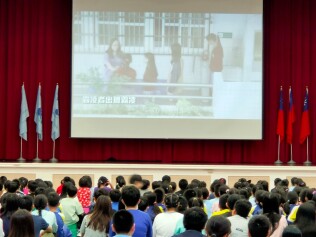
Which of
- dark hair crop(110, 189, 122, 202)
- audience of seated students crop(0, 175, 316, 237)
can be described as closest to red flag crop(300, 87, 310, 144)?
audience of seated students crop(0, 175, 316, 237)

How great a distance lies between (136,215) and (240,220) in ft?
2.45

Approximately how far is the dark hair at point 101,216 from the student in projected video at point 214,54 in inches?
398

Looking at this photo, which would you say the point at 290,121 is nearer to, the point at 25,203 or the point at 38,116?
the point at 38,116

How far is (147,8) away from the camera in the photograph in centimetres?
1550

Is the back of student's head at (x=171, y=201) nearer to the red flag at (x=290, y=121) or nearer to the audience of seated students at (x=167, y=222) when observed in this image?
the audience of seated students at (x=167, y=222)

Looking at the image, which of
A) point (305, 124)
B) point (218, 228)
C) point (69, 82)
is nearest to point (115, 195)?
point (218, 228)

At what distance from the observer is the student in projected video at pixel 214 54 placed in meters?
15.6

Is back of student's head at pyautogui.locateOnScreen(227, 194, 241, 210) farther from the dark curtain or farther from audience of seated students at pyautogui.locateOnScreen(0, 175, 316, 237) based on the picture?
the dark curtain

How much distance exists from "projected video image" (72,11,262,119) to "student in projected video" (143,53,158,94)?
2 centimetres

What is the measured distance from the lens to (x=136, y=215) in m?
5.29

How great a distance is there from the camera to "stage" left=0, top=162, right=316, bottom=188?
1421cm

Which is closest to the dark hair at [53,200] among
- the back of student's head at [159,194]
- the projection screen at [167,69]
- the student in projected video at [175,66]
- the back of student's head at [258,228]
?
the back of student's head at [159,194]

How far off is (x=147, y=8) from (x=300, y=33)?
135 inches

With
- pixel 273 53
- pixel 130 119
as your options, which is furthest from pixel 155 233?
pixel 273 53
